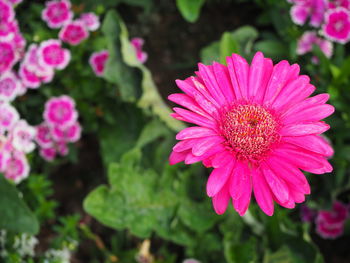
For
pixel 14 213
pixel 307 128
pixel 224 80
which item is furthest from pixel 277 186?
pixel 14 213

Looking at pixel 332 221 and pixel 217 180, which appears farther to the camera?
pixel 332 221

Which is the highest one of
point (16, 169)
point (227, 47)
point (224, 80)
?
point (227, 47)

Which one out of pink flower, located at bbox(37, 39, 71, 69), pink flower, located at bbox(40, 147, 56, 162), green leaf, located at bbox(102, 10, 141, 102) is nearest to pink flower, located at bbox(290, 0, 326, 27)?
green leaf, located at bbox(102, 10, 141, 102)

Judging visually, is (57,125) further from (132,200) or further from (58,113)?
(132,200)

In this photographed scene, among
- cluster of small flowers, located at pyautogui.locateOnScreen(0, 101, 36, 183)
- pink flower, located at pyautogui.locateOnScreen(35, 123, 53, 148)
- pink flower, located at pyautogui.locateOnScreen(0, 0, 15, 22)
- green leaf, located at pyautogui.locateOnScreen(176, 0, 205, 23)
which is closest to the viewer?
cluster of small flowers, located at pyautogui.locateOnScreen(0, 101, 36, 183)

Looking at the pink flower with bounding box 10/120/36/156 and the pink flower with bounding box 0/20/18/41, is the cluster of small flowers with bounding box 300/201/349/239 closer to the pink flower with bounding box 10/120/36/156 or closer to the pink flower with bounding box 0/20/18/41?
the pink flower with bounding box 10/120/36/156

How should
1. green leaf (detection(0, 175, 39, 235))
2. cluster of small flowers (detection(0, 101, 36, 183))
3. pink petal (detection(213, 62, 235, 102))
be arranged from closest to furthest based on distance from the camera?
pink petal (detection(213, 62, 235, 102)) < green leaf (detection(0, 175, 39, 235)) < cluster of small flowers (detection(0, 101, 36, 183))

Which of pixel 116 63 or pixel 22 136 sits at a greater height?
pixel 116 63

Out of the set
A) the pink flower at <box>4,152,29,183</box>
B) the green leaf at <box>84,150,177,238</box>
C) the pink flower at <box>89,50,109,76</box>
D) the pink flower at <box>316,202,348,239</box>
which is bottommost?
the pink flower at <box>316,202,348,239</box>
